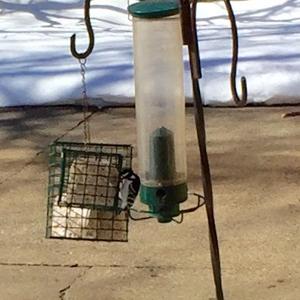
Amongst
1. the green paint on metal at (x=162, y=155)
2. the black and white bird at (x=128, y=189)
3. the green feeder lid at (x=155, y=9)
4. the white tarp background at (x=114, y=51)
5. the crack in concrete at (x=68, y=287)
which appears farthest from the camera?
the white tarp background at (x=114, y=51)

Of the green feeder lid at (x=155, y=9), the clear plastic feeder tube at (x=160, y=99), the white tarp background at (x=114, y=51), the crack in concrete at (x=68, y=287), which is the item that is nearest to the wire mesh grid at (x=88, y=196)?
the clear plastic feeder tube at (x=160, y=99)

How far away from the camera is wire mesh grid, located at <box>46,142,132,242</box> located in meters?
3.51

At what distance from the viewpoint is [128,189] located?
3.44m

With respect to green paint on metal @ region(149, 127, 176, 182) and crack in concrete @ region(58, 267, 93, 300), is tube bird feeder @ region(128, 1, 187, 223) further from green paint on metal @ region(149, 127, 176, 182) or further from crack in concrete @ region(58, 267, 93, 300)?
crack in concrete @ region(58, 267, 93, 300)

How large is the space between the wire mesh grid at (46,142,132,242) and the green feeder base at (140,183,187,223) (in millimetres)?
233

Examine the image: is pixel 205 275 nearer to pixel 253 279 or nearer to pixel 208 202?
pixel 253 279

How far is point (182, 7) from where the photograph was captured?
2973 mm

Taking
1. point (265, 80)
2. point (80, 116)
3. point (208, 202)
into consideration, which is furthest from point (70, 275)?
point (265, 80)

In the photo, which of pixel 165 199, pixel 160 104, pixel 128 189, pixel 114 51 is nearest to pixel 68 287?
pixel 128 189

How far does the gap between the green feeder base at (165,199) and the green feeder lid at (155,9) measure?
1.66 ft

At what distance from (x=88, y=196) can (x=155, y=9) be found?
0.74m

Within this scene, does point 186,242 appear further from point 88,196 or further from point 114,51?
point 114,51

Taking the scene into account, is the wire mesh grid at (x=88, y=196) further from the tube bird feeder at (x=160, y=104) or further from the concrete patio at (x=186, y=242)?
the concrete patio at (x=186, y=242)

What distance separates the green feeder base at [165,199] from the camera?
3219 mm
